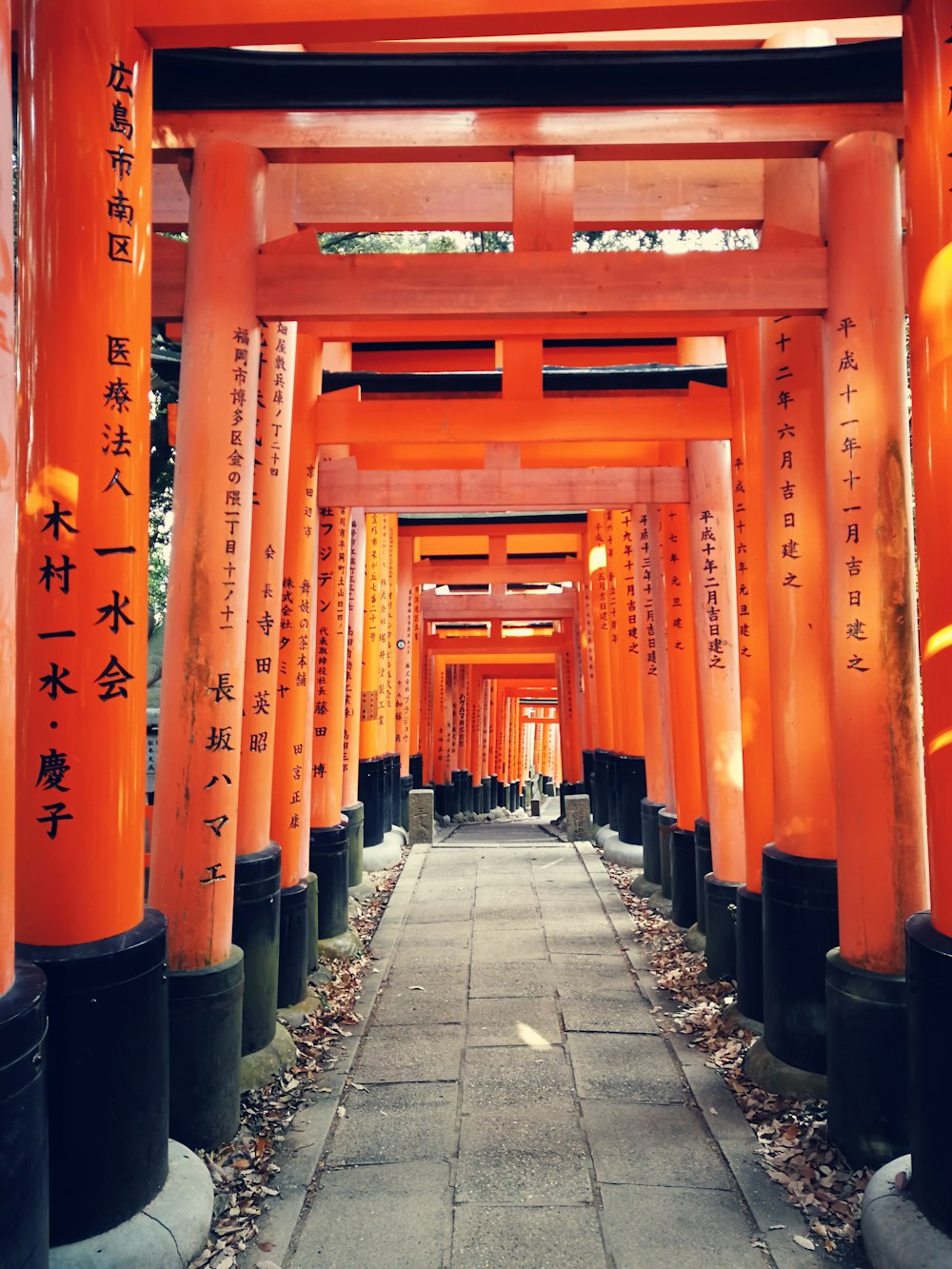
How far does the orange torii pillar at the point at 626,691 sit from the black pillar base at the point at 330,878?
458 cm

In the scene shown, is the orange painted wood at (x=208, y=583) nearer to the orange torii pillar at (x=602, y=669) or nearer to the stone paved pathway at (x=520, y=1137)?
the stone paved pathway at (x=520, y=1137)

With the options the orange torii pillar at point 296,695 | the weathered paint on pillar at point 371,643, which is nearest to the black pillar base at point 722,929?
the orange torii pillar at point 296,695

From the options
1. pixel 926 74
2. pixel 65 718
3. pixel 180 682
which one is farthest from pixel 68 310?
pixel 926 74

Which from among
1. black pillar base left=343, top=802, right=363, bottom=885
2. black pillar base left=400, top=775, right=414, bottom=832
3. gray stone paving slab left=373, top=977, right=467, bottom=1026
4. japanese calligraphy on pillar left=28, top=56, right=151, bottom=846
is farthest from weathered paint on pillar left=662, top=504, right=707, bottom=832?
black pillar base left=400, top=775, right=414, bottom=832

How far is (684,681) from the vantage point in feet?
25.1

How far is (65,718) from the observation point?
2.99 m

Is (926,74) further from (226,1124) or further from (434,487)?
(434,487)

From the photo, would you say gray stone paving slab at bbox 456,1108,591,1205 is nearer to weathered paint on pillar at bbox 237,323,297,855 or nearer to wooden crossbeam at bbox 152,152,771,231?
weathered paint on pillar at bbox 237,323,297,855

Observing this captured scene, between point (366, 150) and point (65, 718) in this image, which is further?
point (366, 150)

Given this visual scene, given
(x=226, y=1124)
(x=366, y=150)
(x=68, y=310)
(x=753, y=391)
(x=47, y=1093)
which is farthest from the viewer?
(x=753, y=391)

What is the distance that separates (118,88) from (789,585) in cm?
349

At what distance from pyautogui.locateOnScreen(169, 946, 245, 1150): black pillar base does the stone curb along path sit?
33cm

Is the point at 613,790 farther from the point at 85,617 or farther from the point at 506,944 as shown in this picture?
the point at 85,617

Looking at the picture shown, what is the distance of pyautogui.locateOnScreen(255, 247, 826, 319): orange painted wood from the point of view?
4.05 metres
